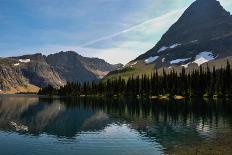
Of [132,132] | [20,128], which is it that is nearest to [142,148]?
[132,132]

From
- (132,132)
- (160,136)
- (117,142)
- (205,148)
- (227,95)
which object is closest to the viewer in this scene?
(205,148)

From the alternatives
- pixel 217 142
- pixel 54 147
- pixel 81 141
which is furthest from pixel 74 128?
pixel 217 142

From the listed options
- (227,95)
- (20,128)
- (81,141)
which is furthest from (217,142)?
(227,95)

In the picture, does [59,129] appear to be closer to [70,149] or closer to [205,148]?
[70,149]

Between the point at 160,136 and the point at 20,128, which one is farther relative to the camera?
the point at 20,128

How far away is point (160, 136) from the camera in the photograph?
66.6 metres

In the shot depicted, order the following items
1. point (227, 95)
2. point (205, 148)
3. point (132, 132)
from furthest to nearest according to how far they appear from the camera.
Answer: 1. point (227, 95)
2. point (132, 132)
3. point (205, 148)

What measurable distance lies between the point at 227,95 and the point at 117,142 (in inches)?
5827

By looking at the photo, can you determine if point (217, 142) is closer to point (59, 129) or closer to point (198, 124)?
point (198, 124)

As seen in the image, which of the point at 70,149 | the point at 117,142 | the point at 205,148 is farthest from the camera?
the point at 117,142

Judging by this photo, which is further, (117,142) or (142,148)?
(117,142)

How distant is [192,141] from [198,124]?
2530 centimetres

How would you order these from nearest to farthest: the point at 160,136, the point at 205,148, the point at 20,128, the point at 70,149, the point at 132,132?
the point at 205,148 < the point at 70,149 < the point at 160,136 < the point at 132,132 < the point at 20,128

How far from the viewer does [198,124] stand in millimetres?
84188
